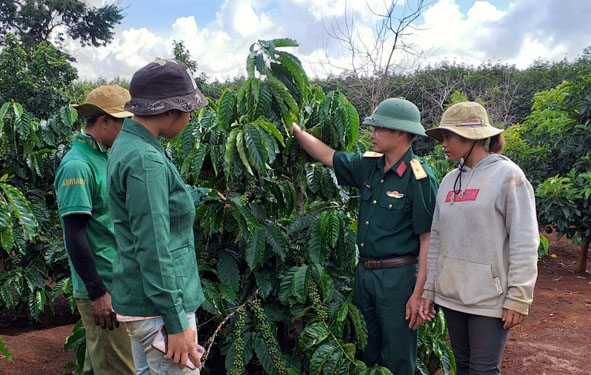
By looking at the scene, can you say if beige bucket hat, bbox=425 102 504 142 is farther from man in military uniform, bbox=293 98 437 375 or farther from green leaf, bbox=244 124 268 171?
green leaf, bbox=244 124 268 171

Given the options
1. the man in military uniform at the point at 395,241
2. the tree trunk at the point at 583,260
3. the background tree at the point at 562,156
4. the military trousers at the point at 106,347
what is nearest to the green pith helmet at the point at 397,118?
the man in military uniform at the point at 395,241

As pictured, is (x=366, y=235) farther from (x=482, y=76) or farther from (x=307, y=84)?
(x=482, y=76)

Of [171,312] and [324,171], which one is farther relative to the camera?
[324,171]

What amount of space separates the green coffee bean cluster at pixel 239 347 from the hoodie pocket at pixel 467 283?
0.91 meters

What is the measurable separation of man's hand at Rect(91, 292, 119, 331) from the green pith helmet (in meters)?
1.34

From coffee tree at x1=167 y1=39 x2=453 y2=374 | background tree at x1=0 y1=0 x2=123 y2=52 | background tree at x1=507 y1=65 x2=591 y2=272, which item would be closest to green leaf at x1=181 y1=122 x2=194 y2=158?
coffee tree at x1=167 y1=39 x2=453 y2=374

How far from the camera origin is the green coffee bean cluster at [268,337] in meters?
2.36

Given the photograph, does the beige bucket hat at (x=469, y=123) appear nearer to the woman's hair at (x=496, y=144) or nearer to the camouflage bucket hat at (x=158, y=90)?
the woman's hair at (x=496, y=144)

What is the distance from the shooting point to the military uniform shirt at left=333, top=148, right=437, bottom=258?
236 cm

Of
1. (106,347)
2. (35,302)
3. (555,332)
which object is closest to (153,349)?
(106,347)

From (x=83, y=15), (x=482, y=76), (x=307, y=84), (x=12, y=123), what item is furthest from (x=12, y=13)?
(x=307, y=84)

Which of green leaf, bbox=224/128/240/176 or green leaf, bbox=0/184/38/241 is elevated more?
green leaf, bbox=224/128/240/176

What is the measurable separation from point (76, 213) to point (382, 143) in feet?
4.51

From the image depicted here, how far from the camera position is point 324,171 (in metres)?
2.63
